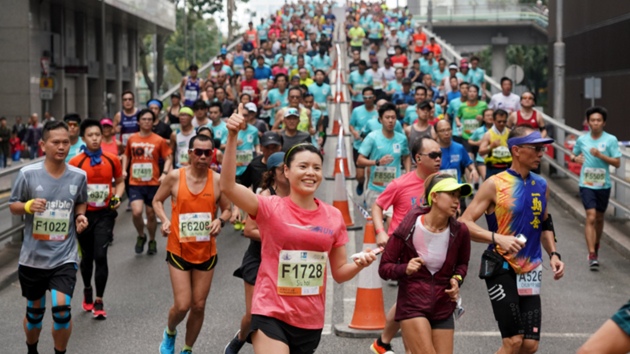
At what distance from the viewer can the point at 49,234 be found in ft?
21.8

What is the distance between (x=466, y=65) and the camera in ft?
75.5

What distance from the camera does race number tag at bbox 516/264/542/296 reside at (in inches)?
225

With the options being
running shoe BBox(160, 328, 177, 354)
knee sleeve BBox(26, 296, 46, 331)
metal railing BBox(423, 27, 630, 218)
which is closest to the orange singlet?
running shoe BBox(160, 328, 177, 354)

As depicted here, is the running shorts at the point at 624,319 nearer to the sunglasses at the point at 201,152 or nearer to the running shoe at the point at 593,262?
the sunglasses at the point at 201,152

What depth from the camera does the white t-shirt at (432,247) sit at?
5312 mm

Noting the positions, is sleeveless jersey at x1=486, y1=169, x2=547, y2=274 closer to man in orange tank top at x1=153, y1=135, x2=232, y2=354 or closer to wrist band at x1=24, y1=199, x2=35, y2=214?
man in orange tank top at x1=153, y1=135, x2=232, y2=354

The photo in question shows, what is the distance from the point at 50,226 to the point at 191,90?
16.3 meters

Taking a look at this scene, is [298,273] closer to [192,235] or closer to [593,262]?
[192,235]

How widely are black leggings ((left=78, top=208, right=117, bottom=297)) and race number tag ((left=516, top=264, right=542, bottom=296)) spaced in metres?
4.67

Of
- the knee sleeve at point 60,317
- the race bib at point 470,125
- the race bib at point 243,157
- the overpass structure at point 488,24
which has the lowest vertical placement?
the knee sleeve at point 60,317

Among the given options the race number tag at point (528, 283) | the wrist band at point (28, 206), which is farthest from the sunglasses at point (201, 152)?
the race number tag at point (528, 283)

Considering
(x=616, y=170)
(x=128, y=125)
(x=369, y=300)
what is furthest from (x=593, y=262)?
(x=128, y=125)

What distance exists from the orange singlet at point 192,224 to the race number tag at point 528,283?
268cm

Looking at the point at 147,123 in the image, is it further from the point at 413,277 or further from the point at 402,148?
the point at 413,277
